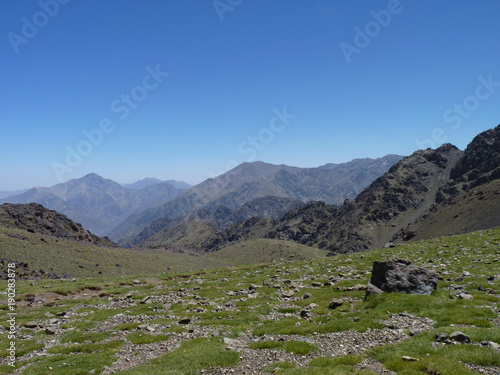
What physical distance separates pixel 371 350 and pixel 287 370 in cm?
415

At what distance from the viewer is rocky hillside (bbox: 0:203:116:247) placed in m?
122

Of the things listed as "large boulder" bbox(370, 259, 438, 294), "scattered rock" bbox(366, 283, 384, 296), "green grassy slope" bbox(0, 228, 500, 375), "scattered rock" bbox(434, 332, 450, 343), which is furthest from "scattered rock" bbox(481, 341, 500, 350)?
"scattered rock" bbox(366, 283, 384, 296)

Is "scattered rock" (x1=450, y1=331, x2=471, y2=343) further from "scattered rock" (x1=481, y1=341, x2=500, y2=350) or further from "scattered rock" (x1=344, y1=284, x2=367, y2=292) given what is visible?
"scattered rock" (x1=344, y1=284, x2=367, y2=292)

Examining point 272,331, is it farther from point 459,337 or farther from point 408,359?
point 459,337

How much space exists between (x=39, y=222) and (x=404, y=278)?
16130 centimetres

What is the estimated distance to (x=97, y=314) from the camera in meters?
25.2

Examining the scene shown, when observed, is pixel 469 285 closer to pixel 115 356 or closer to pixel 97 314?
pixel 115 356

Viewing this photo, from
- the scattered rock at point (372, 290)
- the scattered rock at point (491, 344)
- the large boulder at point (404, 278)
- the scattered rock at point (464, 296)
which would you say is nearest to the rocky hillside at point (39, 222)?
the scattered rock at point (372, 290)

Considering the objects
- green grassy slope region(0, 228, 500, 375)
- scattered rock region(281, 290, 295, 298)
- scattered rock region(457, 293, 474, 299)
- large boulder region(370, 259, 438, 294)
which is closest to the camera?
green grassy slope region(0, 228, 500, 375)

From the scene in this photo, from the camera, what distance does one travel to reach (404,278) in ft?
70.0

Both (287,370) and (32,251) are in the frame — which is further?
(32,251)

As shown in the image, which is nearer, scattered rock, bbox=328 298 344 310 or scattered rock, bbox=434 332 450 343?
scattered rock, bbox=434 332 450 343

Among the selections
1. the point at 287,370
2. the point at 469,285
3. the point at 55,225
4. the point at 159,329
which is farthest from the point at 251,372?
the point at 55,225

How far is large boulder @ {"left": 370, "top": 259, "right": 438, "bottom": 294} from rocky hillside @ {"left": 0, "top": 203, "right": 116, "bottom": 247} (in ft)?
431
